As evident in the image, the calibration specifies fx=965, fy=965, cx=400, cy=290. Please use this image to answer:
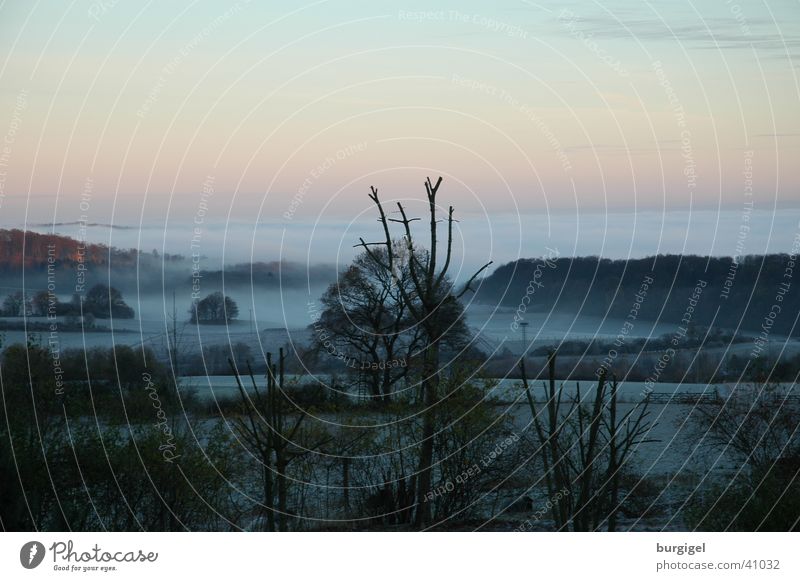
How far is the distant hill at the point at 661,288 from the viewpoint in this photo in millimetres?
14016

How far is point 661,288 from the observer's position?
46.7 ft

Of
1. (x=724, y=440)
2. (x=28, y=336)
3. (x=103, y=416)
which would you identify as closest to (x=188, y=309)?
(x=28, y=336)

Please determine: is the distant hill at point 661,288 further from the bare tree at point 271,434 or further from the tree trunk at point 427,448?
the bare tree at point 271,434

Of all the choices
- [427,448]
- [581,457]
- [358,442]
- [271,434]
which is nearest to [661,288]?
[581,457]

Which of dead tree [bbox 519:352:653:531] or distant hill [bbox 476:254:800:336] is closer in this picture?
dead tree [bbox 519:352:653:531]

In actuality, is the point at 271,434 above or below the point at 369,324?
below

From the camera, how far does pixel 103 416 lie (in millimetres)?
17188

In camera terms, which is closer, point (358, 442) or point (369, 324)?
point (369, 324)

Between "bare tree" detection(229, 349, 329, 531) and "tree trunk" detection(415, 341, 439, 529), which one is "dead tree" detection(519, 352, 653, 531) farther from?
"bare tree" detection(229, 349, 329, 531)

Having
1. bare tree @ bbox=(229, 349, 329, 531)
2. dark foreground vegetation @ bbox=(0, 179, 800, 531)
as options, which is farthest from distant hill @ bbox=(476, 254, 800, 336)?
bare tree @ bbox=(229, 349, 329, 531)

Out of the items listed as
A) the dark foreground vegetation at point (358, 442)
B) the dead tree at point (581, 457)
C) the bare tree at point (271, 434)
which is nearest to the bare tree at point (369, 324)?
the dark foreground vegetation at point (358, 442)

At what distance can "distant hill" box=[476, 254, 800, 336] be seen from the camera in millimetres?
14016

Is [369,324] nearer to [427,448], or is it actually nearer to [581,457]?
[427,448]
